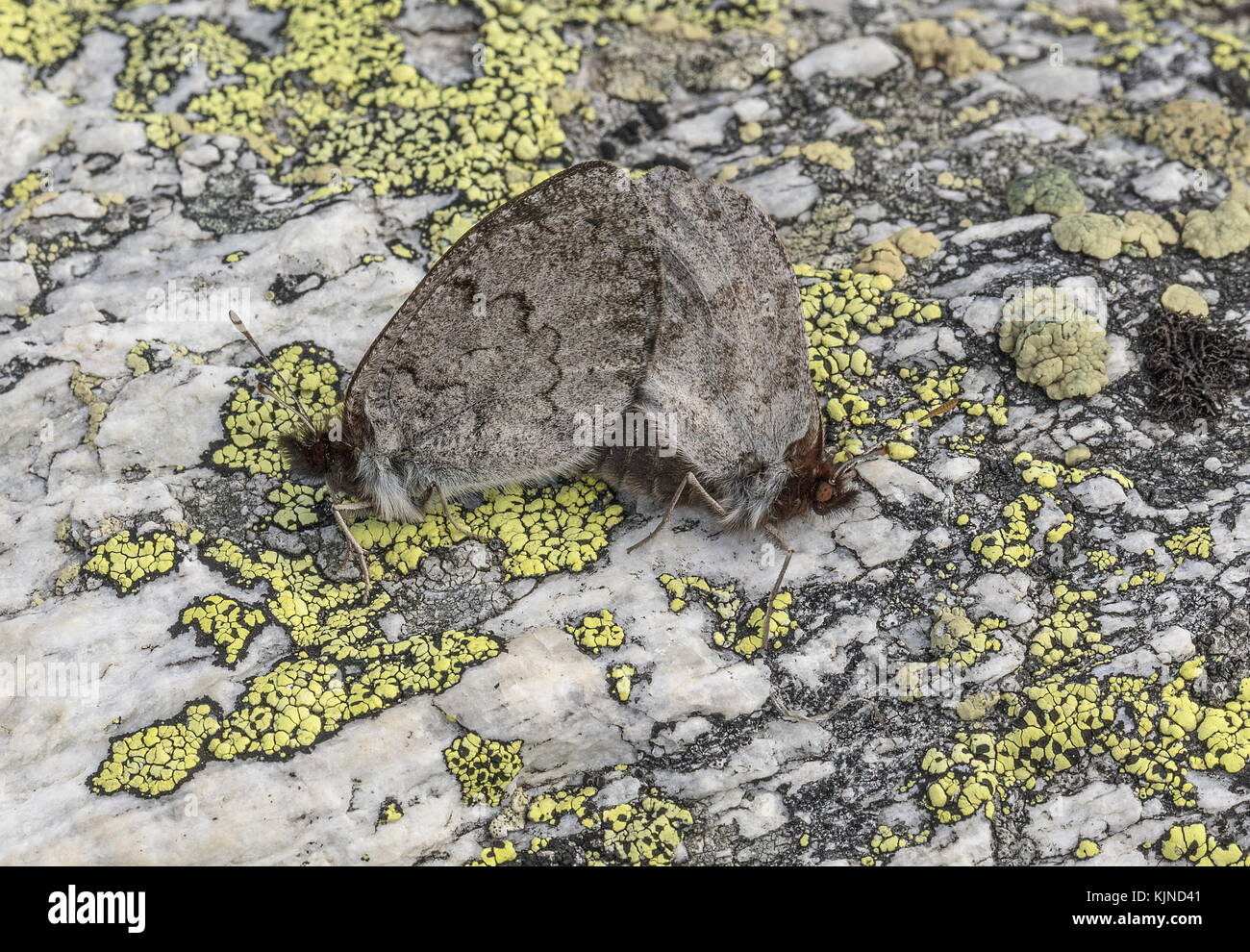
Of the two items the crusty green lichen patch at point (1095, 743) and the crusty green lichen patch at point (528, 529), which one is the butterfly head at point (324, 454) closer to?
the crusty green lichen patch at point (528, 529)

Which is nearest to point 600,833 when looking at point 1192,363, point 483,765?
point 483,765

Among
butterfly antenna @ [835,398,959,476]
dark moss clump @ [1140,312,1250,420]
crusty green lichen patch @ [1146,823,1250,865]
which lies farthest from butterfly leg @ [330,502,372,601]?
dark moss clump @ [1140,312,1250,420]

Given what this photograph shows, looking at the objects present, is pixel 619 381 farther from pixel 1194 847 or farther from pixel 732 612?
pixel 1194 847

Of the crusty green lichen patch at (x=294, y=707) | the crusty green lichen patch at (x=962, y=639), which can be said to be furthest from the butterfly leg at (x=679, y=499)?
the crusty green lichen patch at (x=962, y=639)

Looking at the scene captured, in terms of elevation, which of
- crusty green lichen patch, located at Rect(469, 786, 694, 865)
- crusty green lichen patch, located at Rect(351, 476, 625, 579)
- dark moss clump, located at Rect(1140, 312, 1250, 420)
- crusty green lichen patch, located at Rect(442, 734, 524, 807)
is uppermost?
dark moss clump, located at Rect(1140, 312, 1250, 420)

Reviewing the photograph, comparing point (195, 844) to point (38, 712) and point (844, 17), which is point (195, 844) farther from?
point (844, 17)

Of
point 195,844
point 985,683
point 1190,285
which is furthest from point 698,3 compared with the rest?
point 195,844

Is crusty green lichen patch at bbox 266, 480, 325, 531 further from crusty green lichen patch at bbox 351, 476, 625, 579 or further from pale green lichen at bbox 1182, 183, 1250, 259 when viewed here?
pale green lichen at bbox 1182, 183, 1250, 259
